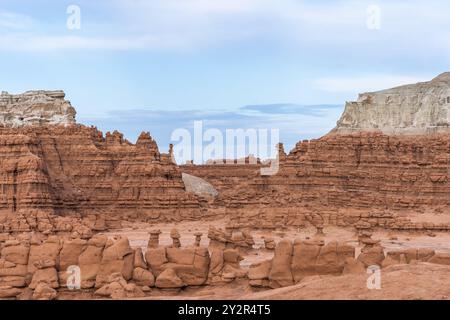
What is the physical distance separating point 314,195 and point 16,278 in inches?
1578

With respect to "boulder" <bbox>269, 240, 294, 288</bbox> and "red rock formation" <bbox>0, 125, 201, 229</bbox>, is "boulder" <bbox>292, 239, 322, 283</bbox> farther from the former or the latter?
"red rock formation" <bbox>0, 125, 201, 229</bbox>

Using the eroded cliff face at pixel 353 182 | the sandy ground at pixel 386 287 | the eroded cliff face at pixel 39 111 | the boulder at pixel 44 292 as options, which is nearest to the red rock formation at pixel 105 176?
the eroded cliff face at pixel 39 111

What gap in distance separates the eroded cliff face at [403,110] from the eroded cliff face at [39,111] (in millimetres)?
37055

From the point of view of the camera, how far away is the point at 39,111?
68.1 meters

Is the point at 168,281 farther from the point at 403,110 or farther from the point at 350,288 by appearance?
the point at 403,110

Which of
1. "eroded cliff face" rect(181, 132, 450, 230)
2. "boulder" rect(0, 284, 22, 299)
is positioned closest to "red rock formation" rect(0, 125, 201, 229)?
"eroded cliff face" rect(181, 132, 450, 230)

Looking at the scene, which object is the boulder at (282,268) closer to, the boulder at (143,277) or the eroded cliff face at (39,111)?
the boulder at (143,277)

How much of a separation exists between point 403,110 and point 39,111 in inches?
1611

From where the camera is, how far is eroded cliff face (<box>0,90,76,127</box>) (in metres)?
67.5

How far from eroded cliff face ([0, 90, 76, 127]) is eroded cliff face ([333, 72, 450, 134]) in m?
37.1

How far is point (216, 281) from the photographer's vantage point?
3000cm

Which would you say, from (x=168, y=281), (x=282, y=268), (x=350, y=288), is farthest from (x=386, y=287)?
(x=168, y=281)
